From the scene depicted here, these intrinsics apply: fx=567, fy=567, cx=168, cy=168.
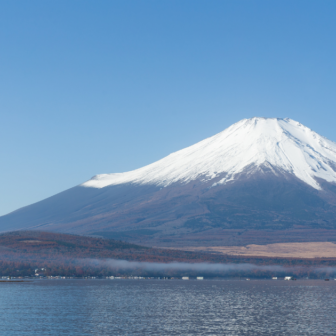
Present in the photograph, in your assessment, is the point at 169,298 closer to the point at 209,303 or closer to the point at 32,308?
the point at 209,303

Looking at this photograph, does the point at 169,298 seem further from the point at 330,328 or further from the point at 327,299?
the point at 330,328

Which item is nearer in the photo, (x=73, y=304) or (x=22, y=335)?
(x=22, y=335)

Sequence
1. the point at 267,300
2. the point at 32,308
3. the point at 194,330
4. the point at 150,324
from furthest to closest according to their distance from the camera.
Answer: the point at 267,300, the point at 32,308, the point at 150,324, the point at 194,330

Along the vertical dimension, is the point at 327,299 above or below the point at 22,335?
below

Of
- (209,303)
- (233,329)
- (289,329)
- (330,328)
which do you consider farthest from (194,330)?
(209,303)

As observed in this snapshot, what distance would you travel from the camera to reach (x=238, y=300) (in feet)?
393

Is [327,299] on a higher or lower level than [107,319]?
lower

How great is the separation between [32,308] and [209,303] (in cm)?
3427

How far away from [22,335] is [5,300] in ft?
169

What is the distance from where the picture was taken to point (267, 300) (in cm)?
11988

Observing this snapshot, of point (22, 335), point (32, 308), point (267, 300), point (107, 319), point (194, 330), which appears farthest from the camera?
point (267, 300)

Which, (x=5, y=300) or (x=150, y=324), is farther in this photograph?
(x=5, y=300)

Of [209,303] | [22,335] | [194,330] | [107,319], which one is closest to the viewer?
[22,335]

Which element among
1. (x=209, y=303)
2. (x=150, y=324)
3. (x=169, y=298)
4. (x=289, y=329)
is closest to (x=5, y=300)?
(x=169, y=298)
